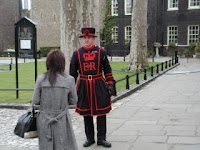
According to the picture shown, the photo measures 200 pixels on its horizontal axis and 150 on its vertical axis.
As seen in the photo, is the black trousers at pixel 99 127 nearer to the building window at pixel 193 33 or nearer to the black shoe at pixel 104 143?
the black shoe at pixel 104 143

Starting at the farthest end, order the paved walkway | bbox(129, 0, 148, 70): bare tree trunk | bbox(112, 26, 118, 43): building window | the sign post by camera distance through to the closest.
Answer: bbox(112, 26, 118, 43): building window
bbox(129, 0, 148, 70): bare tree trunk
the sign post
the paved walkway

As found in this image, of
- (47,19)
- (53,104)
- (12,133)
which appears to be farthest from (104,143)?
(47,19)

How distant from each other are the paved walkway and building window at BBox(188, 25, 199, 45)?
79.8 ft

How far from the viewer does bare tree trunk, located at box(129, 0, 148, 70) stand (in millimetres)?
19328

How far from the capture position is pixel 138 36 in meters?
19.7

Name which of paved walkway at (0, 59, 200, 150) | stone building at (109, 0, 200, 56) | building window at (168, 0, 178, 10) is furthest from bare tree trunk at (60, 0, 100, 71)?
building window at (168, 0, 178, 10)

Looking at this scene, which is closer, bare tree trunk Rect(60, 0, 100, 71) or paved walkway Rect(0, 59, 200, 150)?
paved walkway Rect(0, 59, 200, 150)

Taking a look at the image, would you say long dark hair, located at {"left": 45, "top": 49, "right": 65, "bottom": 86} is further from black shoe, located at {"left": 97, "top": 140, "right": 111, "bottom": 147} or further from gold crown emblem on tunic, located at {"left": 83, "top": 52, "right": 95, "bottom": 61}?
black shoe, located at {"left": 97, "top": 140, "right": 111, "bottom": 147}

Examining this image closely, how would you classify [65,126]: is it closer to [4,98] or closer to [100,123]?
[100,123]

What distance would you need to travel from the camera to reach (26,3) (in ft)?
176

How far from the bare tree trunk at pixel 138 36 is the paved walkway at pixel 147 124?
773 centimetres

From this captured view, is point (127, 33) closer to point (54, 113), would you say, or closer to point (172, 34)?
point (172, 34)

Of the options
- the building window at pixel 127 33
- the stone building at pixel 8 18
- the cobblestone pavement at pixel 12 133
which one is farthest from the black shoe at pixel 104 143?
the stone building at pixel 8 18

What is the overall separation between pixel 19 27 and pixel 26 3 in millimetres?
45414
